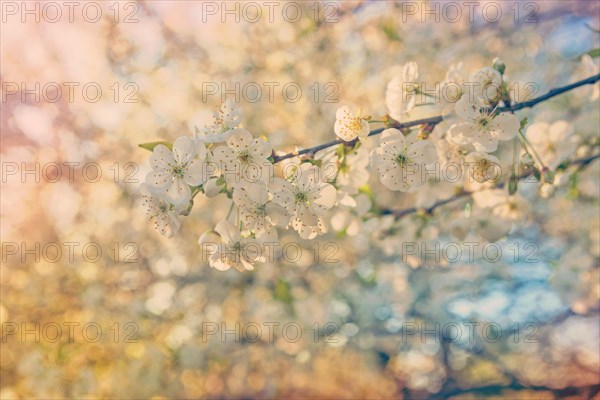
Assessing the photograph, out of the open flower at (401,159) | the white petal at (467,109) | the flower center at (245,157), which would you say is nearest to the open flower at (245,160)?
the flower center at (245,157)

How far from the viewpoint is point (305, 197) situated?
1115mm

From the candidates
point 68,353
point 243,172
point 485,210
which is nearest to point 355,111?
point 243,172

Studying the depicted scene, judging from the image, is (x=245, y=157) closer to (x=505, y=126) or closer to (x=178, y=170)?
(x=178, y=170)

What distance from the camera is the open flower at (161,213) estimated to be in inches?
46.4

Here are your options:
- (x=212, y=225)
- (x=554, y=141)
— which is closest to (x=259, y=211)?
(x=554, y=141)

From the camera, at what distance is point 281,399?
480cm

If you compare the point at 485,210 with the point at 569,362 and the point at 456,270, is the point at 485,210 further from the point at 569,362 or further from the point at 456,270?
the point at 569,362

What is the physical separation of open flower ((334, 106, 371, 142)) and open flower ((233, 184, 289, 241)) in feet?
0.68

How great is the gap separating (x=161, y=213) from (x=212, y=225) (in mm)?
2580

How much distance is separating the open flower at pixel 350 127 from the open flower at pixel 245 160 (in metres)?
0.16

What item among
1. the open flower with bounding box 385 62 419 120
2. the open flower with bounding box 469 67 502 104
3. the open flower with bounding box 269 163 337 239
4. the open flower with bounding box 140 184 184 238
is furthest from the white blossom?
the open flower with bounding box 140 184 184 238

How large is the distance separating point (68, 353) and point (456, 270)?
103 inches

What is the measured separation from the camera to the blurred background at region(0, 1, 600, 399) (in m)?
3.44

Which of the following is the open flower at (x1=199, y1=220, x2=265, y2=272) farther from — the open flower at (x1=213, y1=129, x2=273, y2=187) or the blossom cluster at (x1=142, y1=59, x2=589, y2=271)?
the open flower at (x1=213, y1=129, x2=273, y2=187)
